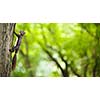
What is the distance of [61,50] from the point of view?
2.58 metres

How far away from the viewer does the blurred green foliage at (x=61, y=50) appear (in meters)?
2.50

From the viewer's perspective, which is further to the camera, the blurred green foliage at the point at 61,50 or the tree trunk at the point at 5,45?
the blurred green foliage at the point at 61,50

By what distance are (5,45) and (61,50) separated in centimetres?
58

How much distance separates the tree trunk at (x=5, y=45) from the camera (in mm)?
2227

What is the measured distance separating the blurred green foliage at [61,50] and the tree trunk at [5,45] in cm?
15

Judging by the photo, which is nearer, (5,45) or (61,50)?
(5,45)

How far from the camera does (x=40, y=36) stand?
2672mm

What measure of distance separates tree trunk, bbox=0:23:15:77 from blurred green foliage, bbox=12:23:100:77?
0.15 m
